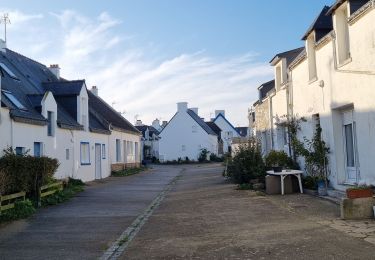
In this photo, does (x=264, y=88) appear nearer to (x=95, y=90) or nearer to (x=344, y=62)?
(x=344, y=62)

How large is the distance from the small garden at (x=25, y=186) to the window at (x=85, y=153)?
953 cm

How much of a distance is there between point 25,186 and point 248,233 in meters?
9.09

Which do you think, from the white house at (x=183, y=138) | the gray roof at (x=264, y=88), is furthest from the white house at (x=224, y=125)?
the gray roof at (x=264, y=88)

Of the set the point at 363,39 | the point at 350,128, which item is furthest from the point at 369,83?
the point at 350,128

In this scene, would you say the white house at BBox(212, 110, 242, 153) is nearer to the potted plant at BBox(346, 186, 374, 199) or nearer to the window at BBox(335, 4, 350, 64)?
the window at BBox(335, 4, 350, 64)

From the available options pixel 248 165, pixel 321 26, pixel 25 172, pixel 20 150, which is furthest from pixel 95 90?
pixel 321 26

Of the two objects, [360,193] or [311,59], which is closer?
[360,193]

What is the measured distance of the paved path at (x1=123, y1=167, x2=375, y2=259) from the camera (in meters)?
7.87

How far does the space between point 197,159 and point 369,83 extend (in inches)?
2071

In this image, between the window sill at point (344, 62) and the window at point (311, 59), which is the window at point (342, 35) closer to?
the window sill at point (344, 62)

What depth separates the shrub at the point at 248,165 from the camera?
67.6 feet

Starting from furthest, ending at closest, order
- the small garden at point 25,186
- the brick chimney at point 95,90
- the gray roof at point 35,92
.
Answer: the brick chimney at point 95,90
the gray roof at point 35,92
the small garden at point 25,186

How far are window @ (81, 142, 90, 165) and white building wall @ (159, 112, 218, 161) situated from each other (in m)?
35.2

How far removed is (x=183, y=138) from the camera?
64375 millimetres
